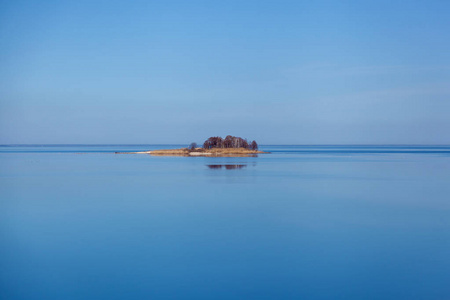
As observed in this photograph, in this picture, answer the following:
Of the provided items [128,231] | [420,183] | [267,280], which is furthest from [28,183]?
[420,183]

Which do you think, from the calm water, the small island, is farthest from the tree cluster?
the calm water

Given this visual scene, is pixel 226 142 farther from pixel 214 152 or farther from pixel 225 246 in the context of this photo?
pixel 225 246

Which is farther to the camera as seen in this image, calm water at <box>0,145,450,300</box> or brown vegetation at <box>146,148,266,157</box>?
brown vegetation at <box>146,148,266,157</box>

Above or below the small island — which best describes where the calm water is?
below

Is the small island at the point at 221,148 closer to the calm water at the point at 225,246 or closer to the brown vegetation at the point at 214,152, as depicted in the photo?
the brown vegetation at the point at 214,152

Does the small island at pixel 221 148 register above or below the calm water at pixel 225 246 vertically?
above

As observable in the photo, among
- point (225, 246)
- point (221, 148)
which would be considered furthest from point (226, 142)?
point (225, 246)

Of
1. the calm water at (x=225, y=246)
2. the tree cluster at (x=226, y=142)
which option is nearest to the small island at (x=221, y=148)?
the tree cluster at (x=226, y=142)

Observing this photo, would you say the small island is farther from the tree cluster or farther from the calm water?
the calm water

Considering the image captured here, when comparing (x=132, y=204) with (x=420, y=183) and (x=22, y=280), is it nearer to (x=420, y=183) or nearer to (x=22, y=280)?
(x=22, y=280)

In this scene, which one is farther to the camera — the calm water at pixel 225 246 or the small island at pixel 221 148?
the small island at pixel 221 148

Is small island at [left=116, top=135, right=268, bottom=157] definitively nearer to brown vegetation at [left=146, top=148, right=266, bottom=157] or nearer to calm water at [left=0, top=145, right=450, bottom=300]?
brown vegetation at [left=146, top=148, right=266, bottom=157]

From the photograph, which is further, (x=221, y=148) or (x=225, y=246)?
(x=221, y=148)

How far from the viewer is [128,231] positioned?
440 inches
